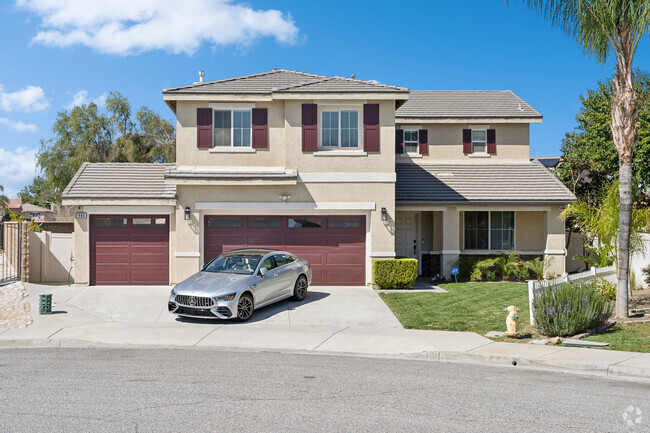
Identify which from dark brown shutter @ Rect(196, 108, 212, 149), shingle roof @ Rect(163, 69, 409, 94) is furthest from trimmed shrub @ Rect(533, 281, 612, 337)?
dark brown shutter @ Rect(196, 108, 212, 149)

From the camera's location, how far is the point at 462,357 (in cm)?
978

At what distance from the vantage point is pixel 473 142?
22406 millimetres

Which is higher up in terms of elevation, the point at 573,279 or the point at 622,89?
the point at 622,89

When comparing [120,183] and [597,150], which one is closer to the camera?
[120,183]

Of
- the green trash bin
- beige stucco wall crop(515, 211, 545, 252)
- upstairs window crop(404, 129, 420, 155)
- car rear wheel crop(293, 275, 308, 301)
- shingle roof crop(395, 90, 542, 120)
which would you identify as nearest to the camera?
the green trash bin

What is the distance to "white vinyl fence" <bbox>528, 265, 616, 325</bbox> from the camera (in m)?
11.7

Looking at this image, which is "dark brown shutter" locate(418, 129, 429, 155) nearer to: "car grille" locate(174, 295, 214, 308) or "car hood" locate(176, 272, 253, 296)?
"car hood" locate(176, 272, 253, 296)

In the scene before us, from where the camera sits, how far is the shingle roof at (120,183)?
1738 cm

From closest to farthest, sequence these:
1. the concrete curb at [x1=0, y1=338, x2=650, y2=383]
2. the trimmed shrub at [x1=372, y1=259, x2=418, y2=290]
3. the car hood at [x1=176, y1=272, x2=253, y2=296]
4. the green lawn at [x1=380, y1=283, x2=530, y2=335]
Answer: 1. the concrete curb at [x1=0, y1=338, x2=650, y2=383]
2. the green lawn at [x1=380, y1=283, x2=530, y2=335]
3. the car hood at [x1=176, y1=272, x2=253, y2=296]
4. the trimmed shrub at [x1=372, y1=259, x2=418, y2=290]

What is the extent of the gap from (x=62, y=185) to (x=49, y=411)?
37.0 metres

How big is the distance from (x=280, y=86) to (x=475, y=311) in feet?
30.5

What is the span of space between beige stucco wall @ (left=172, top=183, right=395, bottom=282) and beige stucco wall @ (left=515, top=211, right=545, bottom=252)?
223 inches

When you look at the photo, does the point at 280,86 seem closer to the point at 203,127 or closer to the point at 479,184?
the point at 203,127

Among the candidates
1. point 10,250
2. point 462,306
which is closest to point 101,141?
point 10,250
